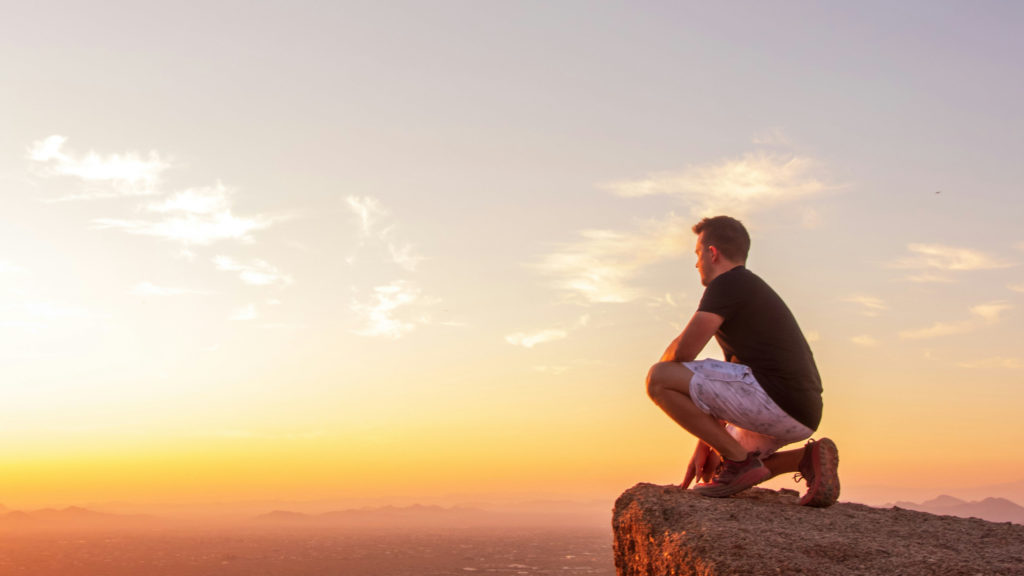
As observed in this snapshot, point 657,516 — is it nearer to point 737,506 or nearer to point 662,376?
point 737,506

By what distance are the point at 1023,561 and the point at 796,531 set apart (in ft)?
4.44

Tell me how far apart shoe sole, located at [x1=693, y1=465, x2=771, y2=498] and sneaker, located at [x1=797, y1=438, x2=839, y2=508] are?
0.36 m

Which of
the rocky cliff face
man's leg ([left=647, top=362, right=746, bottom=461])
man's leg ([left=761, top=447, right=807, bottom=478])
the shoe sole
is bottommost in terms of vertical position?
the rocky cliff face

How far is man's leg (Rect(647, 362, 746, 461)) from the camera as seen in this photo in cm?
610

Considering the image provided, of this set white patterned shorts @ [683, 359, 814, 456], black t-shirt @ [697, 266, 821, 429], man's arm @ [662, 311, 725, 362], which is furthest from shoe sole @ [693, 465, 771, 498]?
man's arm @ [662, 311, 725, 362]

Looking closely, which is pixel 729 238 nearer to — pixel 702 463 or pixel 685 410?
pixel 685 410

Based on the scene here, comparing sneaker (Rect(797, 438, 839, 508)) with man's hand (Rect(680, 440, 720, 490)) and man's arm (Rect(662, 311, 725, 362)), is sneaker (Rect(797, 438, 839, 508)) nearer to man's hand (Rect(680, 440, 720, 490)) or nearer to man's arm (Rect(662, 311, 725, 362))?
man's hand (Rect(680, 440, 720, 490))

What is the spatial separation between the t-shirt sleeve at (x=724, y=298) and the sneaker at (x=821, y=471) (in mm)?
1404

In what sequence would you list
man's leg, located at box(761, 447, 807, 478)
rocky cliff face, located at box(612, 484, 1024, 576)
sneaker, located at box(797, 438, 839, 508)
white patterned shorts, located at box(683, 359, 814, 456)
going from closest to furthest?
1. rocky cliff face, located at box(612, 484, 1024, 576)
2. white patterned shorts, located at box(683, 359, 814, 456)
3. sneaker, located at box(797, 438, 839, 508)
4. man's leg, located at box(761, 447, 807, 478)

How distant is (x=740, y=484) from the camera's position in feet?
20.7

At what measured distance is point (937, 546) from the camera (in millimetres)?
5316

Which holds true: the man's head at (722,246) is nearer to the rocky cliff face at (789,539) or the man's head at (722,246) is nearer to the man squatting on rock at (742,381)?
the man squatting on rock at (742,381)

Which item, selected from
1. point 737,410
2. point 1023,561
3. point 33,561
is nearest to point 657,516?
point 737,410

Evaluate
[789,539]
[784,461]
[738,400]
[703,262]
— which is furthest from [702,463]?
[703,262]
